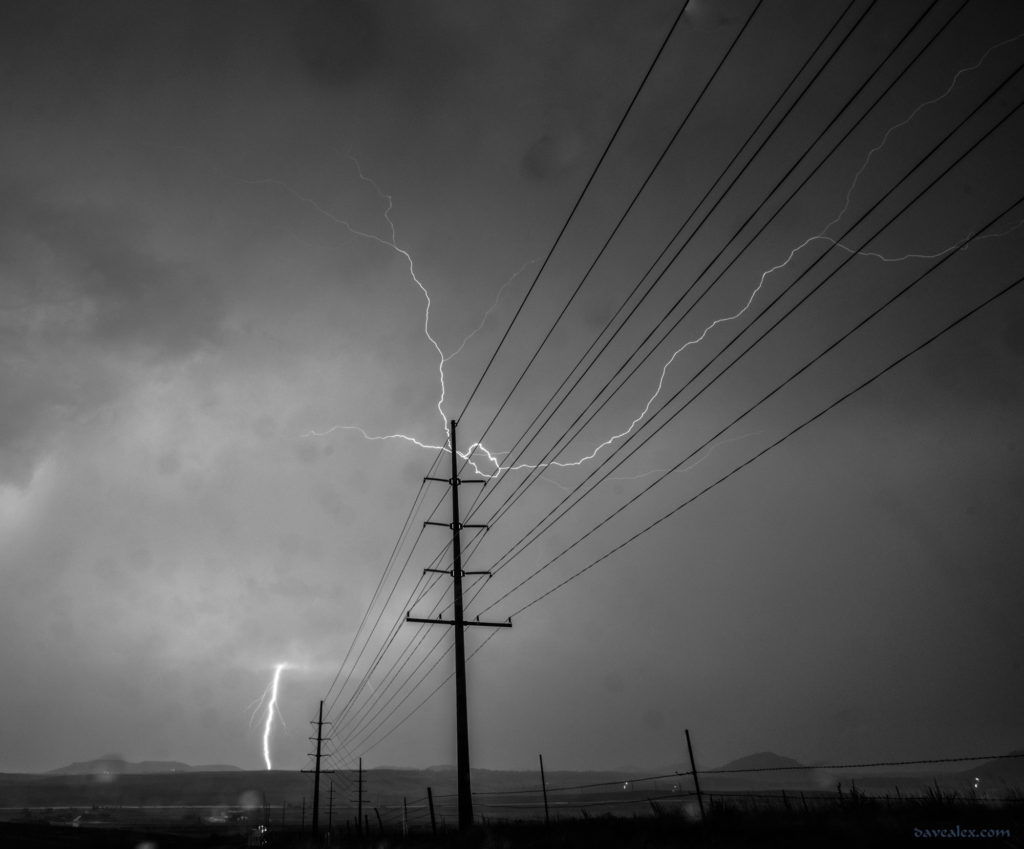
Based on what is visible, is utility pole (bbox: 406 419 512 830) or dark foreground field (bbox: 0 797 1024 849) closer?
dark foreground field (bbox: 0 797 1024 849)

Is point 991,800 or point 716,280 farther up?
point 716,280

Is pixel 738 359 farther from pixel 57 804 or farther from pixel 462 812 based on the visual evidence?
pixel 57 804

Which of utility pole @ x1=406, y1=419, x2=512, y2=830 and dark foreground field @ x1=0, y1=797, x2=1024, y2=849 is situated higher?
utility pole @ x1=406, y1=419, x2=512, y2=830

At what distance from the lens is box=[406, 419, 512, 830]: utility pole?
14016 mm

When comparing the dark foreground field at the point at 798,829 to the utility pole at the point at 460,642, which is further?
the utility pole at the point at 460,642

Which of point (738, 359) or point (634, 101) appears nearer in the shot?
point (634, 101)

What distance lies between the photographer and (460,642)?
15.7 meters

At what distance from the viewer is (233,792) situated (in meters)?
129

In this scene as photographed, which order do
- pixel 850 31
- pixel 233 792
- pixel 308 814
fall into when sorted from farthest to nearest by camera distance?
1. pixel 233 792
2. pixel 308 814
3. pixel 850 31

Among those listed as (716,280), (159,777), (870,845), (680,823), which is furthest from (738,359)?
(159,777)

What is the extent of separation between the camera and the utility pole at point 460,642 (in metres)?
14.0

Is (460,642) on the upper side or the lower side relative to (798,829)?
upper

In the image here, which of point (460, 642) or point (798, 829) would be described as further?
point (460, 642)

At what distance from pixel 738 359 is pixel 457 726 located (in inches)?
439
